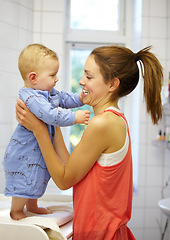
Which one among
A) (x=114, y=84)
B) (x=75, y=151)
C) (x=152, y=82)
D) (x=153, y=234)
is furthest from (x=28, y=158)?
(x=153, y=234)

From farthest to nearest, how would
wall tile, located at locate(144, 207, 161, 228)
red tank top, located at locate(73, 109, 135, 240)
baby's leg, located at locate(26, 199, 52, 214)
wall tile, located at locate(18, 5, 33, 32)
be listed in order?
1. wall tile, located at locate(144, 207, 161, 228)
2. wall tile, located at locate(18, 5, 33, 32)
3. baby's leg, located at locate(26, 199, 52, 214)
4. red tank top, located at locate(73, 109, 135, 240)

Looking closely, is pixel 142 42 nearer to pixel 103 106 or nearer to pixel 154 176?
pixel 154 176

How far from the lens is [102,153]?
45.4 inches

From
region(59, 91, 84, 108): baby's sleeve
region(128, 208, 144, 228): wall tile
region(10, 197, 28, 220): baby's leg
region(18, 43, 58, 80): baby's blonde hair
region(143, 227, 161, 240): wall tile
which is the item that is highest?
region(18, 43, 58, 80): baby's blonde hair

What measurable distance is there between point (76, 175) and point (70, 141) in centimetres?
216

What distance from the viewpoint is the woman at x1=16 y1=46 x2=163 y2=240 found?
1.12m

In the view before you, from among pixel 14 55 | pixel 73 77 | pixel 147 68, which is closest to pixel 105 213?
pixel 147 68

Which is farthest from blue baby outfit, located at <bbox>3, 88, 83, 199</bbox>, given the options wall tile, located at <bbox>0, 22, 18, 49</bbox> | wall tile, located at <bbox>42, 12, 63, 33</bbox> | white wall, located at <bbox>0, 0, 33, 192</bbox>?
wall tile, located at <bbox>42, 12, 63, 33</bbox>

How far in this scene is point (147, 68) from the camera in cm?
119

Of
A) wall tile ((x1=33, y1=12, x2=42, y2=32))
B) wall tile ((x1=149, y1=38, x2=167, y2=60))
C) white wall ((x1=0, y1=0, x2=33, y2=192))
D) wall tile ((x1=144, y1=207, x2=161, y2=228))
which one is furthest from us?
wall tile ((x1=144, y1=207, x2=161, y2=228))

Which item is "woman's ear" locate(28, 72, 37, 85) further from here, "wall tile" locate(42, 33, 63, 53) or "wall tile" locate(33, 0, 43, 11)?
"wall tile" locate(33, 0, 43, 11)

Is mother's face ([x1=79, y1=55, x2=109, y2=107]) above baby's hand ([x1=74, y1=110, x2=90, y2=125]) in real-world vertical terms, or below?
above

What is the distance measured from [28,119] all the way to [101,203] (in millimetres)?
422

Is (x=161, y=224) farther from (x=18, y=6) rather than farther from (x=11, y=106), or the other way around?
(x=18, y=6)
